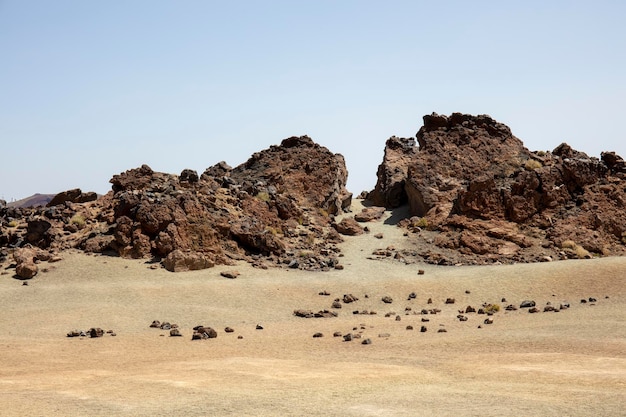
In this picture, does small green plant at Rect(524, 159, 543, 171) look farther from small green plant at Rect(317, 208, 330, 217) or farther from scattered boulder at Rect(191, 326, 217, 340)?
scattered boulder at Rect(191, 326, 217, 340)

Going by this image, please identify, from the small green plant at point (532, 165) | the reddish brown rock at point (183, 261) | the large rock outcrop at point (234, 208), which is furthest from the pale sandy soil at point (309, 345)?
the small green plant at point (532, 165)

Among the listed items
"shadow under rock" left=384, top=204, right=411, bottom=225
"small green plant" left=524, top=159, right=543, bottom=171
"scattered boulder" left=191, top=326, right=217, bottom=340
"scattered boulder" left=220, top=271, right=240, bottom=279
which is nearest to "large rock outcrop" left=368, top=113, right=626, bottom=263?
"small green plant" left=524, top=159, right=543, bottom=171

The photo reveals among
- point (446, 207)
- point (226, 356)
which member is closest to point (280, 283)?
point (226, 356)

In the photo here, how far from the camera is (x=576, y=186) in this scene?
3325 centimetres

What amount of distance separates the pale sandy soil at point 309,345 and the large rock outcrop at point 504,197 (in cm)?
375

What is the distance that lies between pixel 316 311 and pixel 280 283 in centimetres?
325

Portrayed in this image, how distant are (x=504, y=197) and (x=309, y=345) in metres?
19.1

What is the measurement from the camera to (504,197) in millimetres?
33000

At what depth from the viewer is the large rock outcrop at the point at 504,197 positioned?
100 feet

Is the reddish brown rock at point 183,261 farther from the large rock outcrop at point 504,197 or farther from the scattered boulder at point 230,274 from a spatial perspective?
the large rock outcrop at point 504,197

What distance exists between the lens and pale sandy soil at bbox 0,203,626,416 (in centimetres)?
1006

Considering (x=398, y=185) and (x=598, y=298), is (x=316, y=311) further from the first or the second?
(x=398, y=185)

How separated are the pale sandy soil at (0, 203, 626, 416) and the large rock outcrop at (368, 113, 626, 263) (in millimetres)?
3750

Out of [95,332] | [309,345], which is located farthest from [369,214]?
[95,332]
